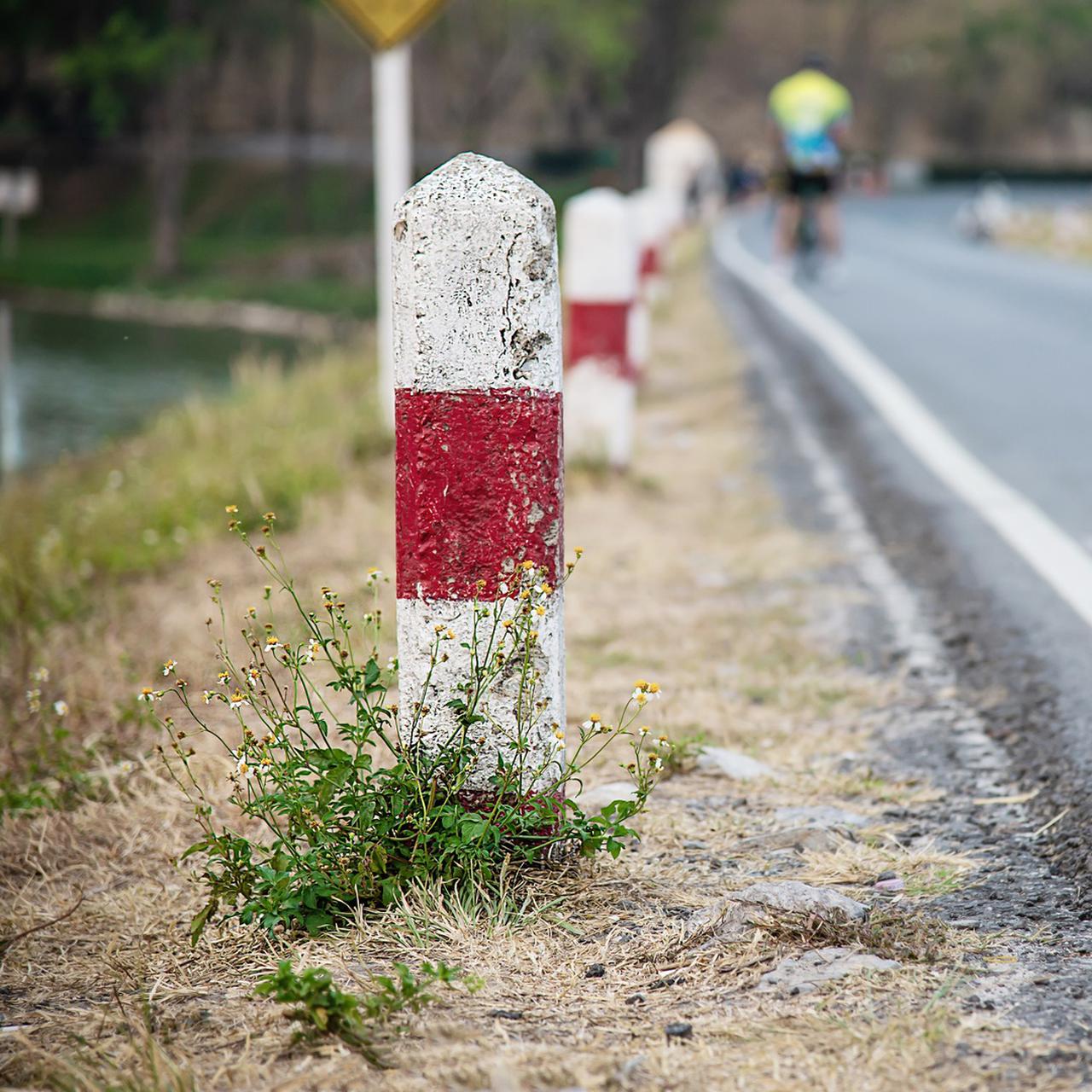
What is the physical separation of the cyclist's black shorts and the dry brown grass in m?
10.9

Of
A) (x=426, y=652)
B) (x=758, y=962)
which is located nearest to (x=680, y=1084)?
(x=758, y=962)

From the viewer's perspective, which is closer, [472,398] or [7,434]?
[472,398]

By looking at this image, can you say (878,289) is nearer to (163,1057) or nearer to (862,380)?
(862,380)

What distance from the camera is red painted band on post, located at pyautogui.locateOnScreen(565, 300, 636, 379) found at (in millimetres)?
6426

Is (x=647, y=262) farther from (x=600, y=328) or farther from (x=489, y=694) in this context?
(x=489, y=694)

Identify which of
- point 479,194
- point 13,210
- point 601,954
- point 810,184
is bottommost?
point 601,954

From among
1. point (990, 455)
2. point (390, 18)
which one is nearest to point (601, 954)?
point (990, 455)

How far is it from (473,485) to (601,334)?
388 cm

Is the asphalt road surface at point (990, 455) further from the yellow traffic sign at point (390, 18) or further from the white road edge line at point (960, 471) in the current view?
the yellow traffic sign at point (390, 18)

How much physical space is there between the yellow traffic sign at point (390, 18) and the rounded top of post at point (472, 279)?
4.60 metres

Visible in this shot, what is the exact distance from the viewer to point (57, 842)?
10.7 feet

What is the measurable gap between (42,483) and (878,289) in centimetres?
839

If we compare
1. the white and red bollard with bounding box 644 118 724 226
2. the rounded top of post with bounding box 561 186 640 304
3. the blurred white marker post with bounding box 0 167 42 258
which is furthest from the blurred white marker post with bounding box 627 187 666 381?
the blurred white marker post with bounding box 0 167 42 258

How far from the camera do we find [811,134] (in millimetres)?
14547
